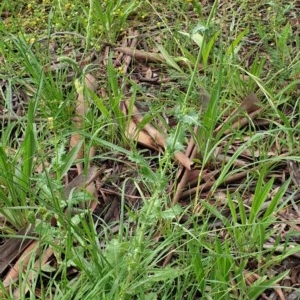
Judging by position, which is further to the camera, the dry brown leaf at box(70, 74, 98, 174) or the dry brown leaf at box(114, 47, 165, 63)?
the dry brown leaf at box(114, 47, 165, 63)

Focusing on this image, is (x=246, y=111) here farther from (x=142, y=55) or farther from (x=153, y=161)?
(x=142, y=55)

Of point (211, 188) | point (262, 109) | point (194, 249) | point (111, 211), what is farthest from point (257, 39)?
point (194, 249)

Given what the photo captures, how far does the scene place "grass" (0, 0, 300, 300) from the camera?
1.31 metres

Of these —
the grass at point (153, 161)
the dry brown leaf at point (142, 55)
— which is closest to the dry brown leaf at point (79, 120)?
the grass at point (153, 161)

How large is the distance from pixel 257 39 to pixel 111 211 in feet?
3.30

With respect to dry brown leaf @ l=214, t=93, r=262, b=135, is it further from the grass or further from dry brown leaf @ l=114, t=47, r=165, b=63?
dry brown leaf @ l=114, t=47, r=165, b=63

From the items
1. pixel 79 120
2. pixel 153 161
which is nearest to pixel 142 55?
pixel 79 120

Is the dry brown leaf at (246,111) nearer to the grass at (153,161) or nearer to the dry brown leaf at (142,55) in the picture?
the grass at (153,161)

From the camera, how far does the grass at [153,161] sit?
1312 millimetres

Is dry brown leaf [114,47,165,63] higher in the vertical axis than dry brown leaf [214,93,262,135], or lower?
higher

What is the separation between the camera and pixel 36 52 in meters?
2.16

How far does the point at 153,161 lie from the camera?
1758 millimetres

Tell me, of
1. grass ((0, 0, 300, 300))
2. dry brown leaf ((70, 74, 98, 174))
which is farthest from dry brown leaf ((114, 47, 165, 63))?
dry brown leaf ((70, 74, 98, 174))

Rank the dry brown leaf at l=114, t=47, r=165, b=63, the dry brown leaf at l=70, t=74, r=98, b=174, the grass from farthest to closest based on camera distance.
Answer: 1. the dry brown leaf at l=114, t=47, r=165, b=63
2. the dry brown leaf at l=70, t=74, r=98, b=174
3. the grass
